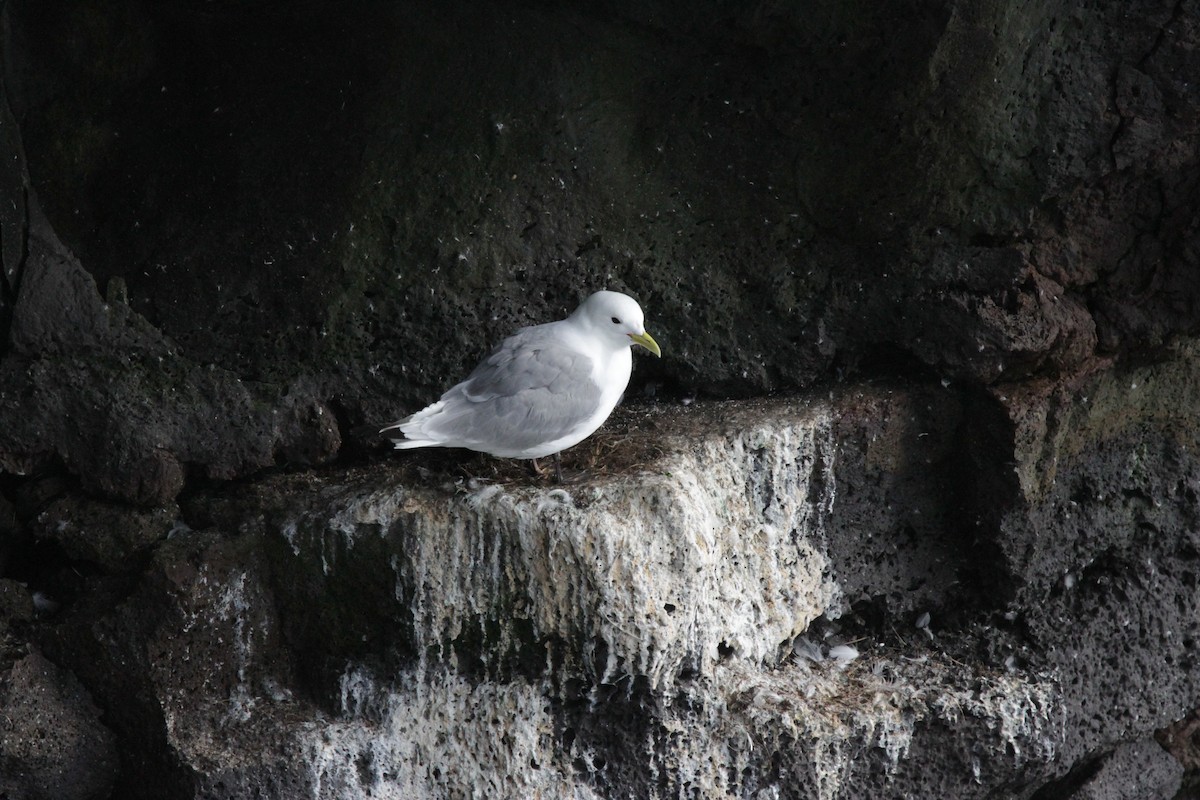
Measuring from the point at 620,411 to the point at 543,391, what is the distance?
90 cm

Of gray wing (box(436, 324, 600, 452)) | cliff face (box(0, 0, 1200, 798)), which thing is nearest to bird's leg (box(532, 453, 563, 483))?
cliff face (box(0, 0, 1200, 798))

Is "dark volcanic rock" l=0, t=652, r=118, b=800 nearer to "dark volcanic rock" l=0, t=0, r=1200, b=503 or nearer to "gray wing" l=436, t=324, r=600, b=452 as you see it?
"dark volcanic rock" l=0, t=0, r=1200, b=503

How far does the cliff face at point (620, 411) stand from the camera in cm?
388

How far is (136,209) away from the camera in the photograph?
458cm

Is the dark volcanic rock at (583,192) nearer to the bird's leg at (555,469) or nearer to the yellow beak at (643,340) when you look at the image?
the bird's leg at (555,469)

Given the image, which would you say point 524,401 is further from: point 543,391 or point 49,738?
point 49,738

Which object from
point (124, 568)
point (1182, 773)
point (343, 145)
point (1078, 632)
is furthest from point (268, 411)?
point (1182, 773)

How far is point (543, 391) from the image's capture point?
370 centimetres

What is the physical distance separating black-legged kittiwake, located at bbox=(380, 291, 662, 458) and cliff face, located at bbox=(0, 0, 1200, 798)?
0.23m

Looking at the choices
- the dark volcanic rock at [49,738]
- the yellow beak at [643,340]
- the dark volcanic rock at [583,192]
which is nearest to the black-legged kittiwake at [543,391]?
the yellow beak at [643,340]

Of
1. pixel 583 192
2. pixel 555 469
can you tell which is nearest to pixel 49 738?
pixel 555 469

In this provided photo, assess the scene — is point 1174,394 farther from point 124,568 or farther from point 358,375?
point 124,568

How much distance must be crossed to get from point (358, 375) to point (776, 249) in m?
1.58

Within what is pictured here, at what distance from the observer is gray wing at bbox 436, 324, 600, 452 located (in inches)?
144
